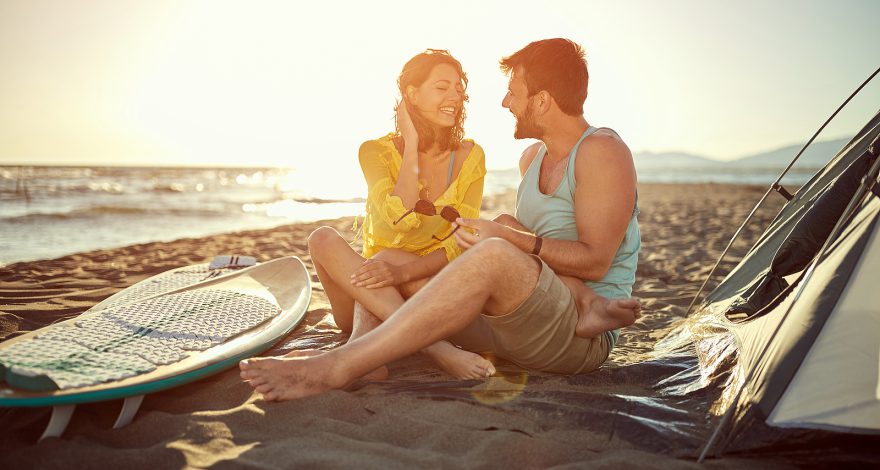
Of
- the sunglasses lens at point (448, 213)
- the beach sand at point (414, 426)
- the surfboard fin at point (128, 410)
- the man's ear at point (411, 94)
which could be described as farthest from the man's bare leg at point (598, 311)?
the surfboard fin at point (128, 410)

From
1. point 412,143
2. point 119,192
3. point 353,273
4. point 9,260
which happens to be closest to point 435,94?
point 412,143

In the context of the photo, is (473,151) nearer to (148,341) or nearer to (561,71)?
(561,71)

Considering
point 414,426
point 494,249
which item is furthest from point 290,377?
point 494,249

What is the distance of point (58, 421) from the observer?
1.94 m

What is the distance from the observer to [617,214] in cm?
244

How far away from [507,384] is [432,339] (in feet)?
1.50

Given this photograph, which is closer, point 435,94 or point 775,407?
point 775,407

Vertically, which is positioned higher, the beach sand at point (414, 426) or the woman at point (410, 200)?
the woman at point (410, 200)

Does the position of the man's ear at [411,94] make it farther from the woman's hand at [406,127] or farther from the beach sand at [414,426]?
the beach sand at [414,426]

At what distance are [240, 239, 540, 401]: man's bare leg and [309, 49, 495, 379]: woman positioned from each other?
0.53m

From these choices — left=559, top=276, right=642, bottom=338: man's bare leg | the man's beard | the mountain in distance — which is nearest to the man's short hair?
the man's beard

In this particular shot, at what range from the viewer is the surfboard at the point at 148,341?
6.47ft

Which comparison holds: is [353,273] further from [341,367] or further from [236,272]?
[236,272]

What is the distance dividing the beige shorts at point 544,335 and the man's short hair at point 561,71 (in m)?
0.85
